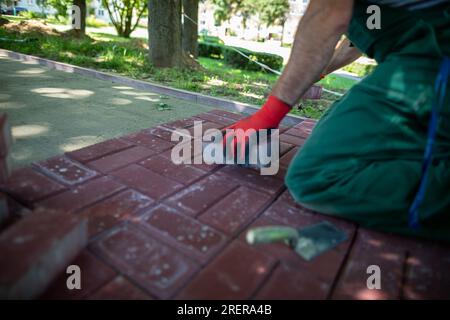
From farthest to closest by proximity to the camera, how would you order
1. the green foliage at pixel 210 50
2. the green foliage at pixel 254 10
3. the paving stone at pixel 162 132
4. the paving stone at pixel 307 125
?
the green foliage at pixel 254 10
the green foliage at pixel 210 50
the paving stone at pixel 307 125
the paving stone at pixel 162 132

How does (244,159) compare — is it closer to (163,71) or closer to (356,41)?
(356,41)

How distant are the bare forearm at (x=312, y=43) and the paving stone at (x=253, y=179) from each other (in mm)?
469

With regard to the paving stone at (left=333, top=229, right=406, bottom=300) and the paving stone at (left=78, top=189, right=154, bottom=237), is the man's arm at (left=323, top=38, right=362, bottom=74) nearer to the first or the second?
the paving stone at (left=333, top=229, right=406, bottom=300)

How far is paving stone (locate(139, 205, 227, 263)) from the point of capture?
1199 millimetres

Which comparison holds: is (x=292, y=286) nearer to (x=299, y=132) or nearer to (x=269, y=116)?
(x=269, y=116)

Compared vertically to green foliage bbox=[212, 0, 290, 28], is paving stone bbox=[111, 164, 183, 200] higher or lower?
lower

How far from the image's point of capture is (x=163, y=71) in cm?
487

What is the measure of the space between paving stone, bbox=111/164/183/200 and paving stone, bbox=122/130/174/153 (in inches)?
12.7

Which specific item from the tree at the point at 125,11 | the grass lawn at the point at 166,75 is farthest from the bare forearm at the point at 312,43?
the tree at the point at 125,11

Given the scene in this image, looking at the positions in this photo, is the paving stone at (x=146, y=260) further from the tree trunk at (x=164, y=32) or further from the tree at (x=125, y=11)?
the tree at (x=125, y=11)

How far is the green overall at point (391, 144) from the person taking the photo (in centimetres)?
134

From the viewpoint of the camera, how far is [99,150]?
6.41 feet

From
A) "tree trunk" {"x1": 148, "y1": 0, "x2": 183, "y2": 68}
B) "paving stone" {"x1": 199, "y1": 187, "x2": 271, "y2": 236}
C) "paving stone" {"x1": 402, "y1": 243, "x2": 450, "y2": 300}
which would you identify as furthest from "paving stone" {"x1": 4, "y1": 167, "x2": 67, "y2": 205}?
"tree trunk" {"x1": 148, "y1": 0, "x2": 183, "y2": 68}
